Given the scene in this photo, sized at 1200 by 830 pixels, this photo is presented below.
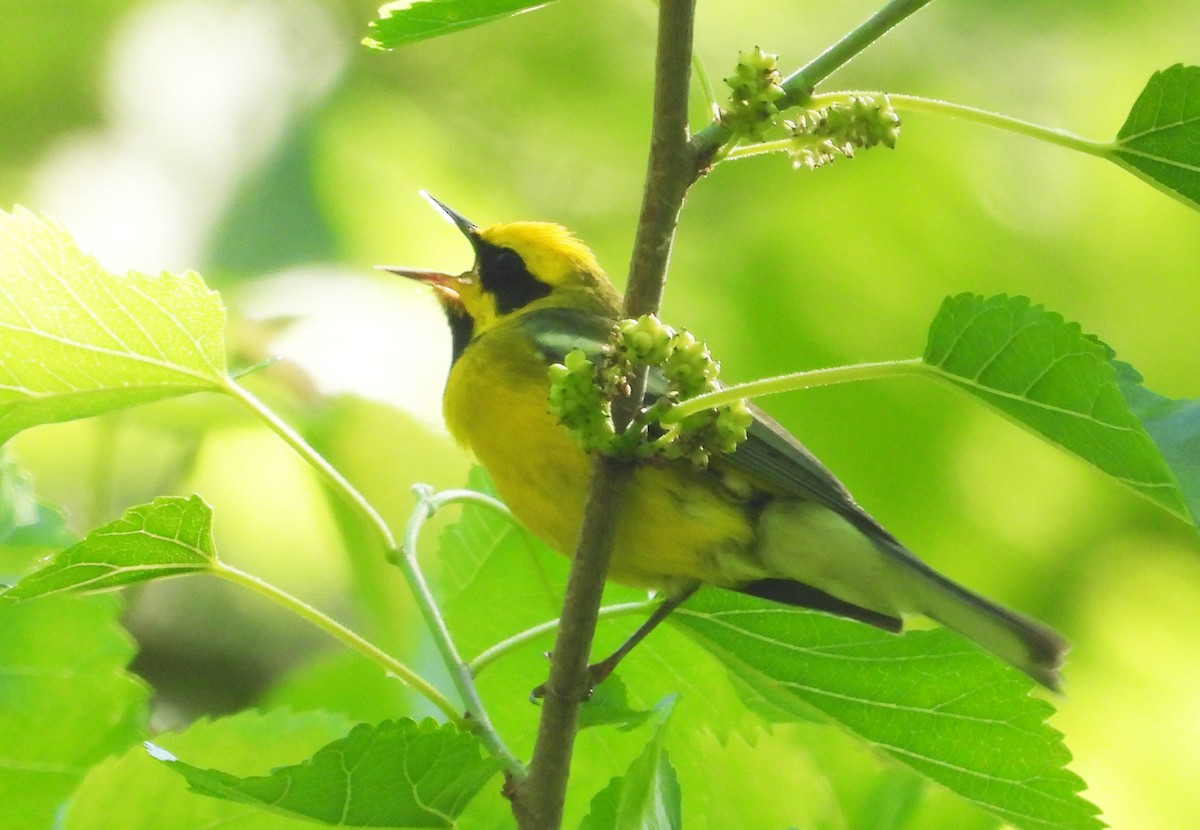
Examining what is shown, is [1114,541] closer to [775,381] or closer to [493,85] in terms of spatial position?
[493,85]

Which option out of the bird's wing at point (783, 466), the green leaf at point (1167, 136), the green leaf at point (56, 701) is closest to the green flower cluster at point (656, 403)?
the green leaf at point (1167, 136)

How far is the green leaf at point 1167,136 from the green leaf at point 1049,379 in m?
0.29

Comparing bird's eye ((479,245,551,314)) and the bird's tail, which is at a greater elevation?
bird's eye ((479,245,551,314))

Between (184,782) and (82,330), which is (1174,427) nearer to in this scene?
(82,330)

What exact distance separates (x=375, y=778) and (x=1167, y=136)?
51.4 inches

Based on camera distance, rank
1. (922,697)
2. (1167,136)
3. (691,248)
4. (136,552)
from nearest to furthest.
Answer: (1167,136) → (136,552) → (922,697) → (691,248)

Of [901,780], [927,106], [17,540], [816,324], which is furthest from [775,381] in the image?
[816,324]

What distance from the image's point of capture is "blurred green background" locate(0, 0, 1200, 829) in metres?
4.66

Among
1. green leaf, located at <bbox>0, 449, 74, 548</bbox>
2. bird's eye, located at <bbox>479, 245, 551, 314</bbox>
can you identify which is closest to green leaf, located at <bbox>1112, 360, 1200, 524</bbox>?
green leaf, located at <bbox>0, 449, 74, 548</bbox>

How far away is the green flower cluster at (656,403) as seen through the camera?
66.0 inches

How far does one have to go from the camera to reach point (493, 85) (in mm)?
6645

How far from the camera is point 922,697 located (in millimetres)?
2330

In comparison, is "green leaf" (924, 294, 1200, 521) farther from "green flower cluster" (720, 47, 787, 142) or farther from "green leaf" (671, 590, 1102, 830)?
"green leaf" (671, 590, 1102, 830)

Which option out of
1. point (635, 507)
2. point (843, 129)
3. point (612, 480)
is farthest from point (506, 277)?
point (843, 129)
